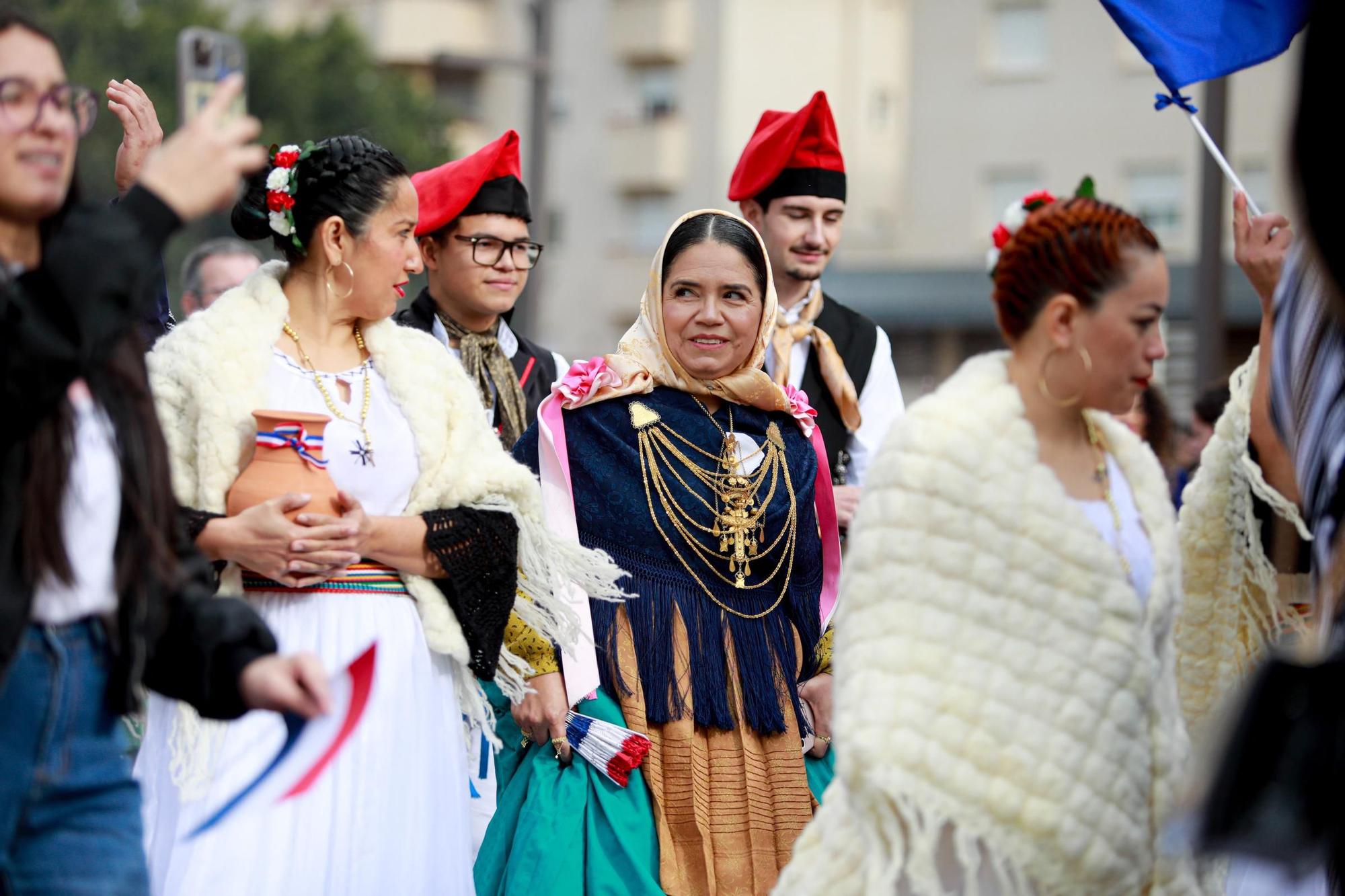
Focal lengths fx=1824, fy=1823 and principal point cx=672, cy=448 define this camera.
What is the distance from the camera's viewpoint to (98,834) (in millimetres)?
2926

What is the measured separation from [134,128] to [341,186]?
0.82 metres

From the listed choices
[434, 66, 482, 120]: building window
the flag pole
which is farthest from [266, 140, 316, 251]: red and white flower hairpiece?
[434, 66, 482, 120]: building window

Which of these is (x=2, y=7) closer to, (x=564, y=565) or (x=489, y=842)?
(x=564, y=565)

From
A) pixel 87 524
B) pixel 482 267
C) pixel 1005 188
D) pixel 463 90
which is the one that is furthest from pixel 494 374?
pixel 463 90

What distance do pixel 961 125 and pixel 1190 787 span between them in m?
28.8

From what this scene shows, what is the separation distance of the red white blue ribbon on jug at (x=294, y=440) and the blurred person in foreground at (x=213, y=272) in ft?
13.1

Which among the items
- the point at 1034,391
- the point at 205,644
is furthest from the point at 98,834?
the point at 1034,391

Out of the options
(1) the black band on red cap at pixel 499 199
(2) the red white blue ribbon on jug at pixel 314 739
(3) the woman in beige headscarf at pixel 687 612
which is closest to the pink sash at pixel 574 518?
(3) the woman in beige headscarf at pixel 687 612

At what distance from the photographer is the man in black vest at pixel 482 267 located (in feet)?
20.1

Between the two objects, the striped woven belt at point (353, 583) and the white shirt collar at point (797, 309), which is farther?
the white shirt collar at point (797, 309)

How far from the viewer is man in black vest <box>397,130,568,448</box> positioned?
20.1 ft

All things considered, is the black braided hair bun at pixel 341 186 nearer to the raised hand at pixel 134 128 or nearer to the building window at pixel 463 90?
the raised hand at pixel 134 128

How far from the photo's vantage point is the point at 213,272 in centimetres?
823

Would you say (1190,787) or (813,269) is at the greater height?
(813,269)
